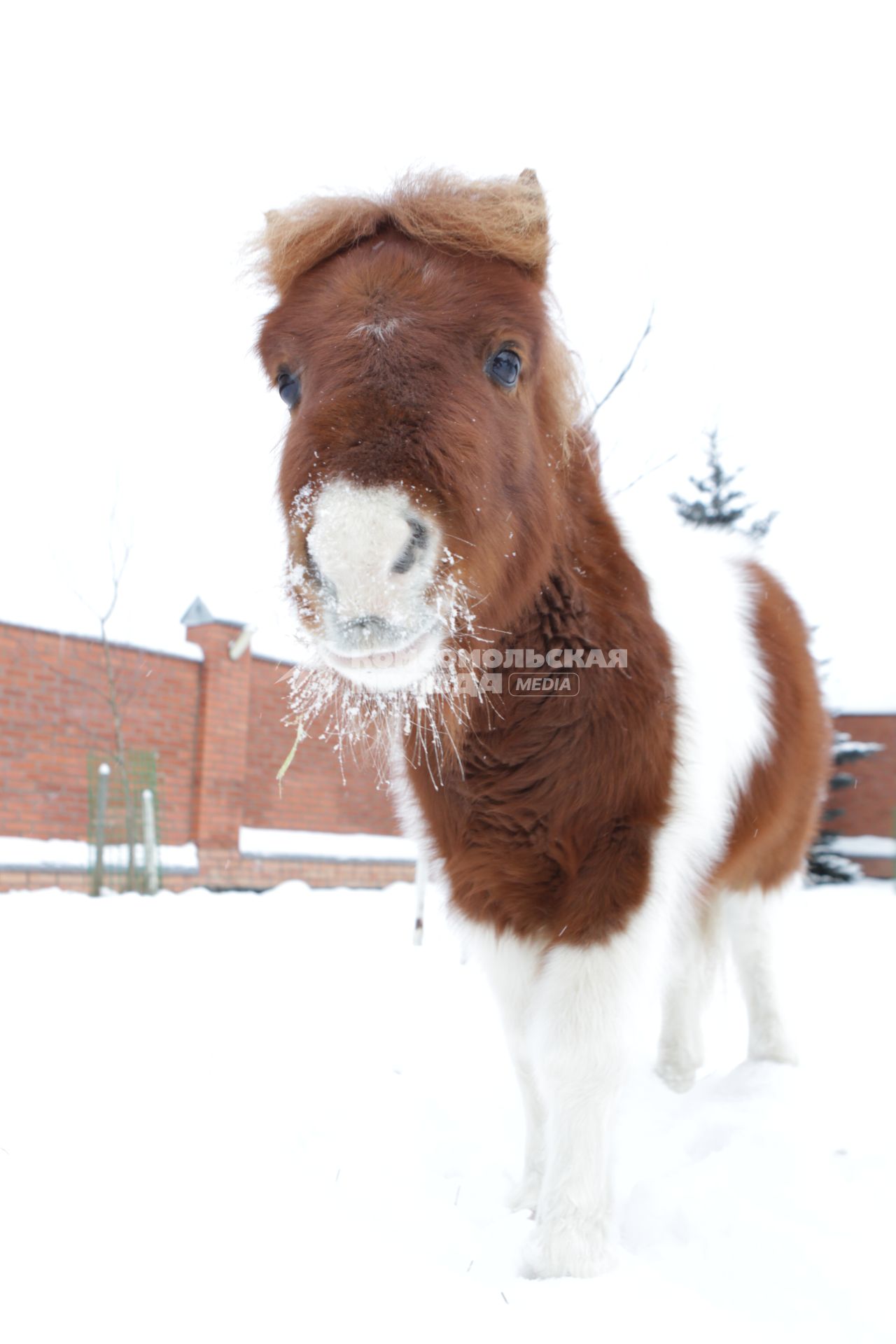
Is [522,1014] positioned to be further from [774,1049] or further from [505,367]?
[505,367]

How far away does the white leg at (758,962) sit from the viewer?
12.0 ft

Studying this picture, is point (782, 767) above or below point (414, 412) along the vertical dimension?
below

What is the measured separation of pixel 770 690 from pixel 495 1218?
203 centimetres

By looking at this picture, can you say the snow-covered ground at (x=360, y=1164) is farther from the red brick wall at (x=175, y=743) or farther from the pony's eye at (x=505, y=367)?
the red brick wall at (x=175, y=743)

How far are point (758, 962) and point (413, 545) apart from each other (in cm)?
282

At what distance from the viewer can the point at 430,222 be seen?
2.22 metres

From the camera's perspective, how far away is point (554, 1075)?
2225 millimetres

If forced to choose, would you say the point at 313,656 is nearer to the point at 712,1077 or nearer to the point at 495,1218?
the point at 495,1218

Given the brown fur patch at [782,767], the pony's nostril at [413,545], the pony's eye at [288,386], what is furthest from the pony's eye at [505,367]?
the brown fur patch at [782,767]

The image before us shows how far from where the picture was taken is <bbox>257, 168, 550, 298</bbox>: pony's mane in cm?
221

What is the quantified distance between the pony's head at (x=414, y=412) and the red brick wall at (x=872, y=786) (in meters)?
19.7

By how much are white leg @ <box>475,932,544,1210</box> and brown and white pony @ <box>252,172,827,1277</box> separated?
0.01m

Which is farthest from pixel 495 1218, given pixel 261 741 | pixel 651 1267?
pixel 261 741

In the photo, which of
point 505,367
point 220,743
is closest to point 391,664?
point 505,367
